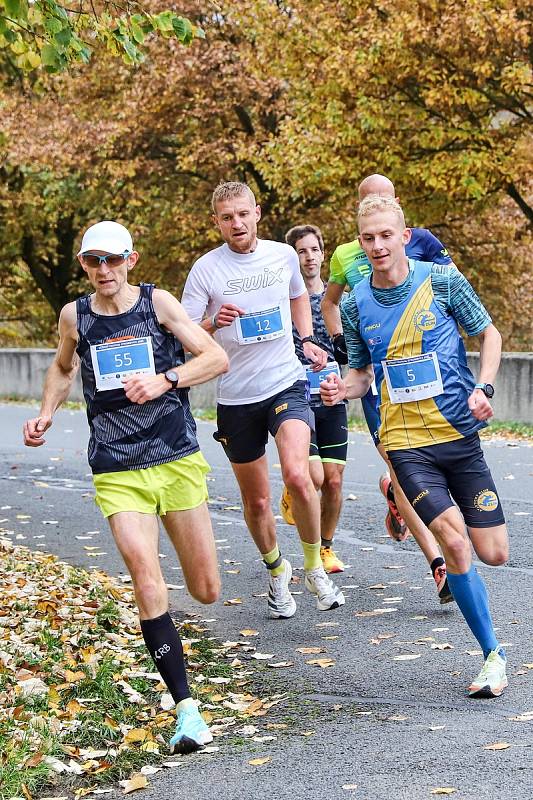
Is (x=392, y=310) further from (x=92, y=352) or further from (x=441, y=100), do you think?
(x=441, y=100)

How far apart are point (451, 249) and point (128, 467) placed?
2524 cm

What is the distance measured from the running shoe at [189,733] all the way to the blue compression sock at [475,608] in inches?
49.3

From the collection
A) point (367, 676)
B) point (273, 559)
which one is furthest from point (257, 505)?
point (367, 676)

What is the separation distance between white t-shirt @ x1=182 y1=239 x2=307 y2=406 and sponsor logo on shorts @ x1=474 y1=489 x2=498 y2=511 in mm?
1827

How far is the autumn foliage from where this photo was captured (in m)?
21.0

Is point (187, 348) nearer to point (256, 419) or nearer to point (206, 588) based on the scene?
point (206, 588)

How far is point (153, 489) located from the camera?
5488 mm

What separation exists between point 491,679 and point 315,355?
2665mm

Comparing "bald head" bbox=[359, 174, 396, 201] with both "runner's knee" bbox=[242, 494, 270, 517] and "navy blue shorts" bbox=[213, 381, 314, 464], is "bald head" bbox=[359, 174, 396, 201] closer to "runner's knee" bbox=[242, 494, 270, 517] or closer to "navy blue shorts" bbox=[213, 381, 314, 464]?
"navy blue shorts" bbox=[213, 381, 314, 464]

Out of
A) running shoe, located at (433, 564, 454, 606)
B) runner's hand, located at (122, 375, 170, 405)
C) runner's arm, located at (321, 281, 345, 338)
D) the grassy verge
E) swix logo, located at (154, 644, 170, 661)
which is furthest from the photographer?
runner's arm, located at (321, 281, 345, 338)

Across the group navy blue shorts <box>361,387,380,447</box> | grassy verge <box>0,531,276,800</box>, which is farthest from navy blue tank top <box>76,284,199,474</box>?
navy blue shorts <box>361,387,380,447</box>

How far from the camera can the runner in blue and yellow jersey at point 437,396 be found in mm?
5691

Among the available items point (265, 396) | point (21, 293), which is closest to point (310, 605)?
point (265, 396)

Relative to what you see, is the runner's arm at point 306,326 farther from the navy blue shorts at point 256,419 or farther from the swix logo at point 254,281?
the swix logo at point 254,281
